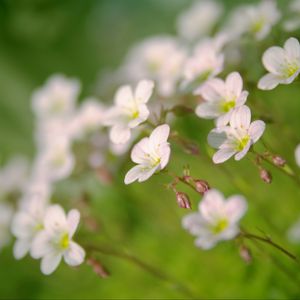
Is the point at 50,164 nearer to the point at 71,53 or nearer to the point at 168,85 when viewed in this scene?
the point at 168,85

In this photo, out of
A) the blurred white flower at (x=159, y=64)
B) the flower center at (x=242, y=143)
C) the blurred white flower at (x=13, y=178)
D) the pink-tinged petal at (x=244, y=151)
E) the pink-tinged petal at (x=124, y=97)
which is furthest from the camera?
the blurred white flower at (x=13, y=178)

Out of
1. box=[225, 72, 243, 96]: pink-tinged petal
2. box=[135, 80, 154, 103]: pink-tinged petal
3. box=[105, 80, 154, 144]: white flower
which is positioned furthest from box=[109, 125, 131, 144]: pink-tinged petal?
box=[225, 72, 243, 96]: pink-tinged petal

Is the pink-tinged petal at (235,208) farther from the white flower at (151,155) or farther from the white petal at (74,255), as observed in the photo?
the white petal at (74,255)

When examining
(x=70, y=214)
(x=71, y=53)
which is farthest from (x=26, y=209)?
(x=71, y=53)

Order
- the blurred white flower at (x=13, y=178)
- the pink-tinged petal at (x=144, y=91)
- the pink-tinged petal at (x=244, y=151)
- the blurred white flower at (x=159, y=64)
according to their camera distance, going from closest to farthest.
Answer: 1. the pink-tinged petal at (x=244, y=151)
2. the pink-tinged petal at (x=144, y=91)
3. the blurred white flower at (x=159, y=64)
4. the blurred white flower at (x=13, y=178)

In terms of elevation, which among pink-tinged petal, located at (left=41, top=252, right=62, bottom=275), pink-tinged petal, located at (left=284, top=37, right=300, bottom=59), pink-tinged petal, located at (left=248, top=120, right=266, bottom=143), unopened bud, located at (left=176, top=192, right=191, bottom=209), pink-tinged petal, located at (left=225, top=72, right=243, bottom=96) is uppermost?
pink-tinged petal, located at (left=284, top=37, right=300, bottom=59)

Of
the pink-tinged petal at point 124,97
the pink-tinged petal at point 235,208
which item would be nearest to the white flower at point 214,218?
the pink-tinged petal at point 235,208

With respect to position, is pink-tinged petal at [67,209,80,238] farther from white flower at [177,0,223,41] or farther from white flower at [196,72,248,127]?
white flower at [177,0,223,41]
